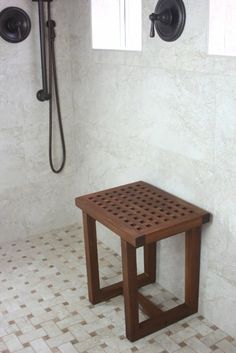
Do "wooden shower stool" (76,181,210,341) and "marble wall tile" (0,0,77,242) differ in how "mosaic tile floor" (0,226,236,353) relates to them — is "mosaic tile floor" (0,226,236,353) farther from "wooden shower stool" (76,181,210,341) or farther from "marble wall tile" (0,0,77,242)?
"marble wall tile" (0,0,77,242)

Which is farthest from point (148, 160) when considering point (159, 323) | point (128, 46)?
point (159, 323)

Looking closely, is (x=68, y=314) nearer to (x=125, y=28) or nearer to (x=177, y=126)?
(x=177, y=126)

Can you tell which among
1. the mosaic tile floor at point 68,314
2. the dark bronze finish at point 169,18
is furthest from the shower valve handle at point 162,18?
the mosaic tile floor at point 68,314

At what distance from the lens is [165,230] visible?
1978 millimetres

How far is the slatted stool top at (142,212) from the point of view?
197cm

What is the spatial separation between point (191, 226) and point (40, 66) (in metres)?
1.55

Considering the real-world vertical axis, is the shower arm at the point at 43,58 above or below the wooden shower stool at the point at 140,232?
above

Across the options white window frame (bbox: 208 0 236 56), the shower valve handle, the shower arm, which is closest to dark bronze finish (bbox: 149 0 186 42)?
the shower valve handle

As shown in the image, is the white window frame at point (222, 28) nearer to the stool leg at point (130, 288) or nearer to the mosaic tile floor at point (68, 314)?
the stool leg at point (130, 288)

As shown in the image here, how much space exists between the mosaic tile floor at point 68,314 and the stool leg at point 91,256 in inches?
3.0

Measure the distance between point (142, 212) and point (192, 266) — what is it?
14.8 inches

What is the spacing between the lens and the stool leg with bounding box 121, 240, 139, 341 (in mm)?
1999

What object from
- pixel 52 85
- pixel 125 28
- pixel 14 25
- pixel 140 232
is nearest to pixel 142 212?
pixel 140 232

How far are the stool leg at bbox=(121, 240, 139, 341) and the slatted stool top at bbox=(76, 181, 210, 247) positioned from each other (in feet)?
0.31
